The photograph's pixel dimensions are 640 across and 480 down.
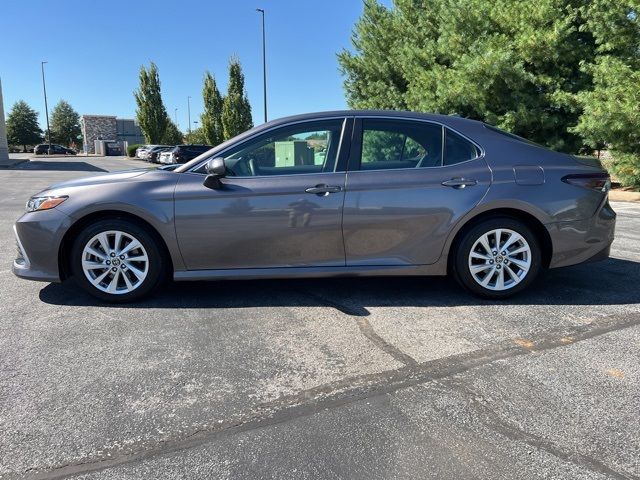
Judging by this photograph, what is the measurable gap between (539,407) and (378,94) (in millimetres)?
18370

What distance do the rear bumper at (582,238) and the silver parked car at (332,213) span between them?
0.01m

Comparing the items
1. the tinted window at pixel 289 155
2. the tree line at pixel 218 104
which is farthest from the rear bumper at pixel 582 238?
the tree line at pixel 218 104

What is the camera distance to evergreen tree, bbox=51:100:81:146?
298 feet

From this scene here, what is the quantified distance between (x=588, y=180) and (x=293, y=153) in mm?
2541

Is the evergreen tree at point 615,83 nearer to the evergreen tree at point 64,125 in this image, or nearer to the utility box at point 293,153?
the utility box at point 293,153

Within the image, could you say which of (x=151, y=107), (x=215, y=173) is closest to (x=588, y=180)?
(x=215, y=173)

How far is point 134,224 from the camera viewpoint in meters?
4.14

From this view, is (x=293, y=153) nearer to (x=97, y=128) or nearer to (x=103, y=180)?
(x=103, y=180)

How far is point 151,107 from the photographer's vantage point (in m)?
50.4

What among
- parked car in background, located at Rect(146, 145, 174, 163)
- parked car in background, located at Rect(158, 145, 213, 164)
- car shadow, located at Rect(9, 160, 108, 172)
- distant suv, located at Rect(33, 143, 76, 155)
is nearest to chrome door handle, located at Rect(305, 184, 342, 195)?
car shadow, located at Rect(9, 160, 108, 172)

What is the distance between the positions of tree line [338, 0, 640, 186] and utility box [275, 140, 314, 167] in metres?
11.0

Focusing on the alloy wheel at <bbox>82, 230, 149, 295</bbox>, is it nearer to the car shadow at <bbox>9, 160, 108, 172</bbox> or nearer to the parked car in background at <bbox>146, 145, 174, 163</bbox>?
the car shadow at <bbox>9, 160, 108, 172</bbox>

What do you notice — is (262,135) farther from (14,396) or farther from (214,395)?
(14,396)

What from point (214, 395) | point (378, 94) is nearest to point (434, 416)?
point (214, 395)
